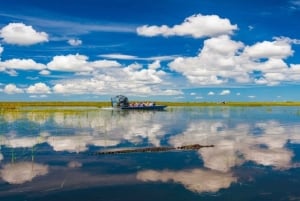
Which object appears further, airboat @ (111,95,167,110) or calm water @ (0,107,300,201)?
airboat @ (111,95,167,110)

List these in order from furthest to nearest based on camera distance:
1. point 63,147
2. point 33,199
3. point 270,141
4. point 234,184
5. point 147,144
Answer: point 270,141, point 147,144, point 63,147, point 234,184, point 33,199

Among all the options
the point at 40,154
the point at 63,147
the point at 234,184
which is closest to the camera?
the point at 234,184

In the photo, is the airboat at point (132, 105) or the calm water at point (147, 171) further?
the airboat at point (132, 105)

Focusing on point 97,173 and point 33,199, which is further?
point 97,173

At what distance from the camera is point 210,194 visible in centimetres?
1402

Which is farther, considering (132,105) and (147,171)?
(132,105)

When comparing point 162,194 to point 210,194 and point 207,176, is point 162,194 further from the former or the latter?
point 207,176

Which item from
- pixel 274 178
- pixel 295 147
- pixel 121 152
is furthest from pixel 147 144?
pixel 274 178

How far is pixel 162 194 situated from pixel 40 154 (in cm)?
1101

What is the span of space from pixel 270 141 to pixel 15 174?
19476 millimetres

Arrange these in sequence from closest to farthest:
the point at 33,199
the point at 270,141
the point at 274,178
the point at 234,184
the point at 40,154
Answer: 1. the point at 33,199
2. the point at 234,184
3. the point at 274,178
4. the point at 40,154
5. the point at 270,141

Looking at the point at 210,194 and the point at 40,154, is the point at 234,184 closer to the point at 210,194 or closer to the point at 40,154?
the point at 210,194

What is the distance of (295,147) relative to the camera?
85.5 ft

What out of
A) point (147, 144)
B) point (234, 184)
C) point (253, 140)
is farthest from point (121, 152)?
point (253, 140)
